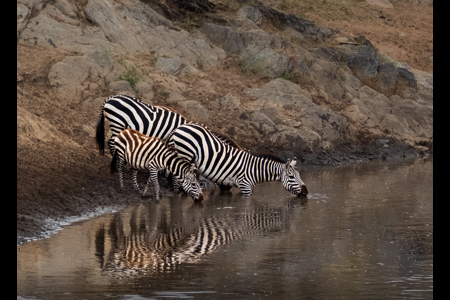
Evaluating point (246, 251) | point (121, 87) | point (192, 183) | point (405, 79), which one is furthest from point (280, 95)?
point (246, 251)

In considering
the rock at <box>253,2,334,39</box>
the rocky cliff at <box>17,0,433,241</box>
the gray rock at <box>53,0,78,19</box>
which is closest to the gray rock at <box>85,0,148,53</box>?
the rocky cliff at <box>17,0,433,241</box>

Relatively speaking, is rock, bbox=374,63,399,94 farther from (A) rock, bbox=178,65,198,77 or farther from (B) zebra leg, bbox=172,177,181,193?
(B) zebra leg, bbox=172,177,181,193

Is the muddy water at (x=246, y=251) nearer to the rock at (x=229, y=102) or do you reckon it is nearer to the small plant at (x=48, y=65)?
the rock at (x=229, y=102)

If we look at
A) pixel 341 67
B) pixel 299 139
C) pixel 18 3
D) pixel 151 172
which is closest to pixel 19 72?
pixel 18 3

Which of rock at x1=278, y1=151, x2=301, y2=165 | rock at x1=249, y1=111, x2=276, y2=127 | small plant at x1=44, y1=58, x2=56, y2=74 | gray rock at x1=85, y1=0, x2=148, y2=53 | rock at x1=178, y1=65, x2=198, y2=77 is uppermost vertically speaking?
gray rock at x1=85, y1=0, x2=148, y2=53

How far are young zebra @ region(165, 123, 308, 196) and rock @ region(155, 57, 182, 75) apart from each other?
5552 mm

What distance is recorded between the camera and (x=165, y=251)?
8852 millimetres

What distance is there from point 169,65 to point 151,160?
6.99m

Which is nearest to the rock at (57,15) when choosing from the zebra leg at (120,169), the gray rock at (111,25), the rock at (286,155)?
the gray rock at (111,25)

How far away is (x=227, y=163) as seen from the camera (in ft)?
44.6

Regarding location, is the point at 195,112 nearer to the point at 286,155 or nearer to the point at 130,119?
the point at 286,155

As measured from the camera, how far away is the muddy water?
23.3 ft

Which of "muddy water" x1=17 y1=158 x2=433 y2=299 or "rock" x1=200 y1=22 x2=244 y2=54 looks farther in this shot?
"rock" x1=200 y1=22 x2=244 y2=54
